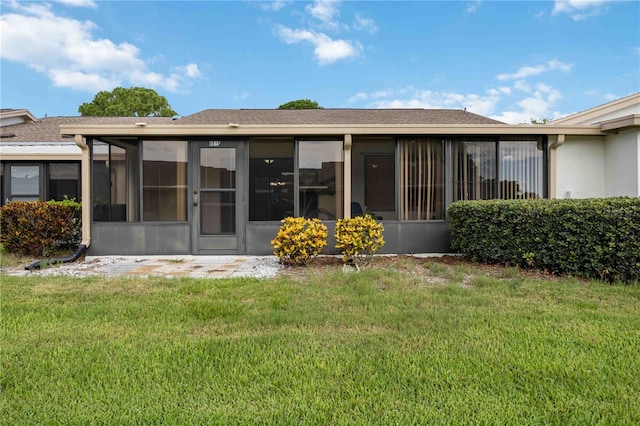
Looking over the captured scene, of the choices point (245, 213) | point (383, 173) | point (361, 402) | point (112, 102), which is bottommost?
point (361, 402)

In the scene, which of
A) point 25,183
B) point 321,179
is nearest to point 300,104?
point 25,183

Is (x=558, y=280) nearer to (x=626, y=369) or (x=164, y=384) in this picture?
(x=626, y=369)

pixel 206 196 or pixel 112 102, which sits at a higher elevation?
pixel 112 102

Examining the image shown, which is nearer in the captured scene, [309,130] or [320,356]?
[320,356]

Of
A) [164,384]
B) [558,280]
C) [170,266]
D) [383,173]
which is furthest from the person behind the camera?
[383,173]

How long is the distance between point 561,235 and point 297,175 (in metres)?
4.40

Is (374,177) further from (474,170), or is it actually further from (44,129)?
(44,129)

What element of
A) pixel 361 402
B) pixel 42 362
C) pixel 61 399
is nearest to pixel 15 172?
pixel 42 362

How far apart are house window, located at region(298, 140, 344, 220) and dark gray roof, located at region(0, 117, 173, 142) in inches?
175

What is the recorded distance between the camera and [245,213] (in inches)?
261

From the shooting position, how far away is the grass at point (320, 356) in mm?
1771

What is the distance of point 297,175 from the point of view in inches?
263

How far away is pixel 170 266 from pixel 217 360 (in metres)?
3.81

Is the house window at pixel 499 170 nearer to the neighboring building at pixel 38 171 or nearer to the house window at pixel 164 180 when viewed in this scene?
the house window at pixel 164 180
